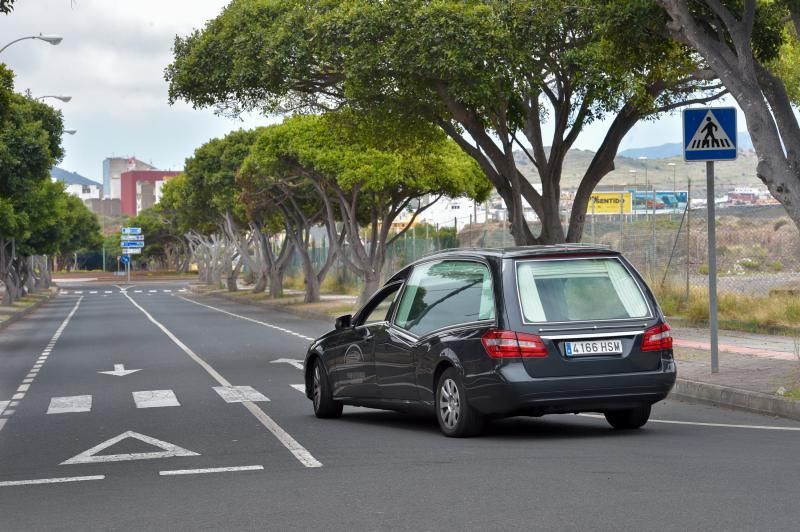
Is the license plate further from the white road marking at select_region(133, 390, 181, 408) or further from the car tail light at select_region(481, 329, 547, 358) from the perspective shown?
the white road marking at select_region(133, 390, 181, 408)

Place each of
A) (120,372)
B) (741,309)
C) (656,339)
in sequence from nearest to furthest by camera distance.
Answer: (656,339) → (120,372) → (741,309)

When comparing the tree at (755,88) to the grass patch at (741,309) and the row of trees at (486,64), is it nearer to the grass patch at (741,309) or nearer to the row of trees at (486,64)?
the row of trees at (486,64)

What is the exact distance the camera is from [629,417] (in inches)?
461

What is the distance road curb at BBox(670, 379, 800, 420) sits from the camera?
509 inches

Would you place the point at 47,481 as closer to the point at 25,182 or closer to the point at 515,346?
the point at 515,346

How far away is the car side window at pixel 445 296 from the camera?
11.2 m

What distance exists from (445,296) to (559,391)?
153cm

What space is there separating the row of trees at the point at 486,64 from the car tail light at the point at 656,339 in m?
5.79

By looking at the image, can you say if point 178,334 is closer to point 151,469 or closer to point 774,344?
point 774,344

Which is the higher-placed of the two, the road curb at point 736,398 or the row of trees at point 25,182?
the row of trees at point 25,182

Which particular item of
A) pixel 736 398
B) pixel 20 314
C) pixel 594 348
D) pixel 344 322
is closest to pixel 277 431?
pixel 344 322

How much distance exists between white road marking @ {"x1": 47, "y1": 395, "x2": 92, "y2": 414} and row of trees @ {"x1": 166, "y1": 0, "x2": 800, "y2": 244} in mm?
7948

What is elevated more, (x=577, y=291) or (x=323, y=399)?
(x=577, y=291)

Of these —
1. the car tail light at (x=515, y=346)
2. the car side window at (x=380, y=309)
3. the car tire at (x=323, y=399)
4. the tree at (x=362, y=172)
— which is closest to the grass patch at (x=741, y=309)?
the tree at (x=362, y=172)
